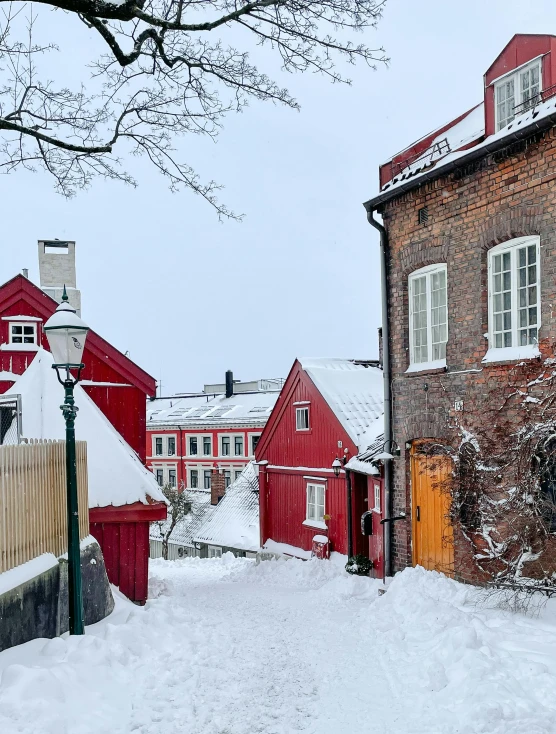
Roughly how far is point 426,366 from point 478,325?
4.74 ft

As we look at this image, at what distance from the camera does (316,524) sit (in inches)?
725

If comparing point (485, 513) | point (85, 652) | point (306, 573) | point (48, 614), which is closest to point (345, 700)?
point (85, 652)

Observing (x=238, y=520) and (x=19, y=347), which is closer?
(x=19, y=347)

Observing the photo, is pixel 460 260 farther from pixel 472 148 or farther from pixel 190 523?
pixel 190 523

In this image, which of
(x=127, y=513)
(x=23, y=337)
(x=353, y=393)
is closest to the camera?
(x=127, y=513)

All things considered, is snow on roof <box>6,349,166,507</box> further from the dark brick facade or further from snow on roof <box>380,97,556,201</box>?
snow on roof <box>380,97,556,201</box>

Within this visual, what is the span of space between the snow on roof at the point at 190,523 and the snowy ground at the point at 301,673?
29.9 metres

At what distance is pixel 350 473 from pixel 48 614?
981 centimetres

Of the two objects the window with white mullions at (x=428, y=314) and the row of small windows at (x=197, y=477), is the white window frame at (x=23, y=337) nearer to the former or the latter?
the window with white mullions at (x=428, y=314)

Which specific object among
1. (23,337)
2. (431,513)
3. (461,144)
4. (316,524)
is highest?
(461,144)

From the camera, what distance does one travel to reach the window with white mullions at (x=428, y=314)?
1174 centimetres

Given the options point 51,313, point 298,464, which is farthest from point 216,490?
point 51,313

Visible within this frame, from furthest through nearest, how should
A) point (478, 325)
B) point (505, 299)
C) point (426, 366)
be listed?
point (426, 366) → point (478, 325) → point (505, 299)

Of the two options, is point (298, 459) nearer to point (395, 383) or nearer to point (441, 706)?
point (395, 383)
